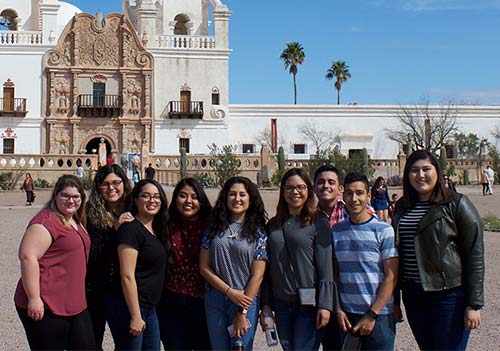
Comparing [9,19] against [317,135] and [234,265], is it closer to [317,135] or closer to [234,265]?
[317,135]

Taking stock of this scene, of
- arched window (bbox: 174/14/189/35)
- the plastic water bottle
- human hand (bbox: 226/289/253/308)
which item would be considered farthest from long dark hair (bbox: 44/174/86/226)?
arched window (bbox: 174/14/189/35)

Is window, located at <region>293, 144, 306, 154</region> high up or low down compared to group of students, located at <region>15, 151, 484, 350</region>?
up

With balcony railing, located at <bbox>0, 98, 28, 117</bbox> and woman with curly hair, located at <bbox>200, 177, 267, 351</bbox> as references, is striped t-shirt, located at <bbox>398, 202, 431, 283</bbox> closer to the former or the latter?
woman with curly hair, located at <bbox>200, 177, 267, 351</bbox>

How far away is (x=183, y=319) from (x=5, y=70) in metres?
37.7

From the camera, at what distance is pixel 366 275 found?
14.8 ft

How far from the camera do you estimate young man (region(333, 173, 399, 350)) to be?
4488 mm

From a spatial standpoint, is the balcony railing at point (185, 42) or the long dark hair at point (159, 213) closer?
the long dark hair at point (159, 213)

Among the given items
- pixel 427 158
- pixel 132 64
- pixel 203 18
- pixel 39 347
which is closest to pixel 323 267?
pixel 427 158

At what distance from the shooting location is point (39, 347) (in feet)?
14.5

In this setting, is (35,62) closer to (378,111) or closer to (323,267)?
(378,111)

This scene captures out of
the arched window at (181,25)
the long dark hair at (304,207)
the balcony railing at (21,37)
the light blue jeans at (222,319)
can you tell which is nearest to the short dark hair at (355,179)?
the long dark hair at (304,207)

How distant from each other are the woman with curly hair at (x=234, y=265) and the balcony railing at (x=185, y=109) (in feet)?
117

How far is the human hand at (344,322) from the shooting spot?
15.0 ft

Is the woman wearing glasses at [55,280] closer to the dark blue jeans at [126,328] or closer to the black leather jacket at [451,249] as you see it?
the dark blue jeans at [126,328]
